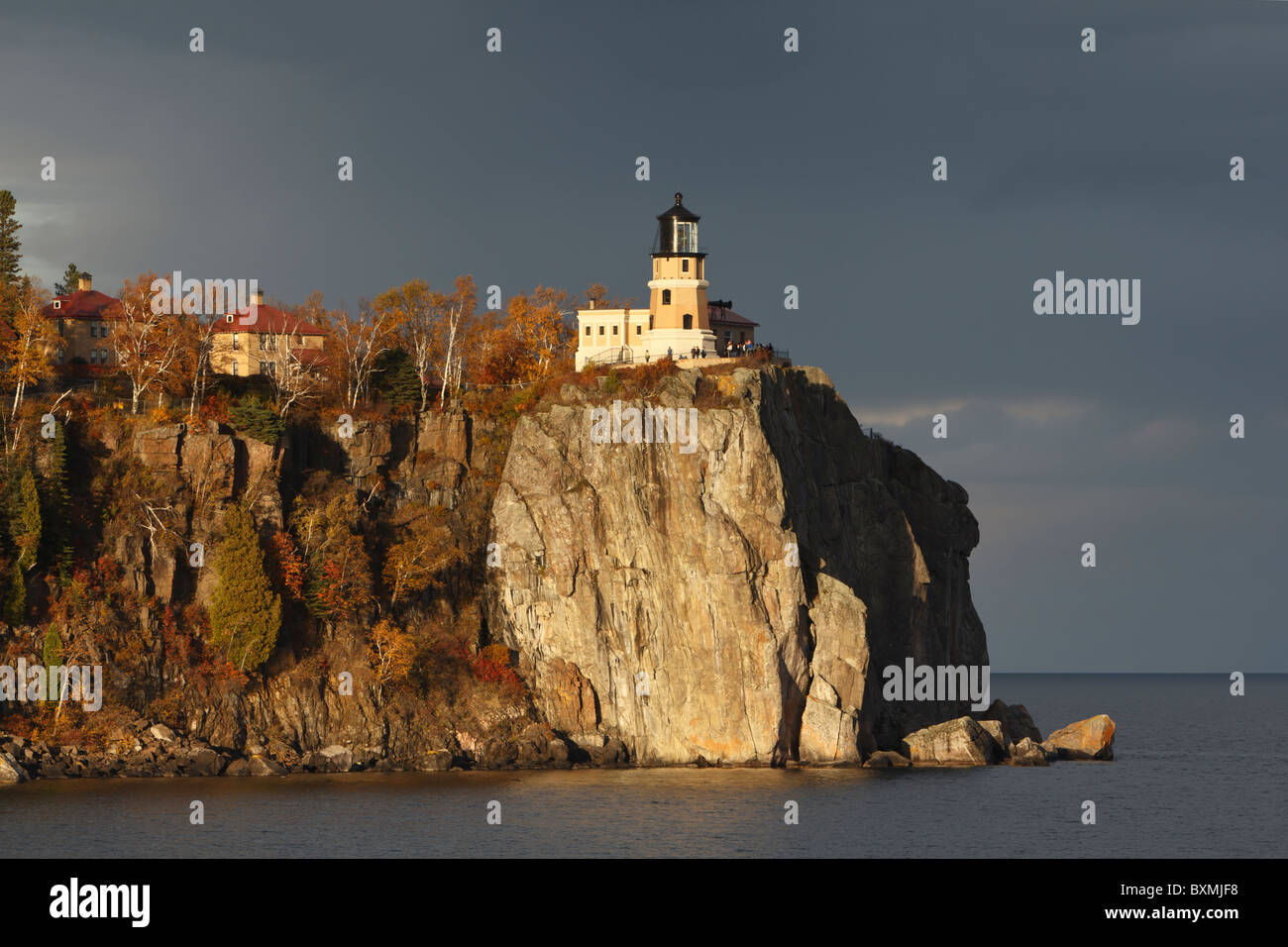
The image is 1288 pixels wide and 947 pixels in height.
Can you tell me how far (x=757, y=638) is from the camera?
282ft

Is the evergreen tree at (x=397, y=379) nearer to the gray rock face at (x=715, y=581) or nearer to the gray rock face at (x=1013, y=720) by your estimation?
the gray rock face at (x=715, y=581)

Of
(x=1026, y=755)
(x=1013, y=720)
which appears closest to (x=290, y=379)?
(x=1026, y=755)

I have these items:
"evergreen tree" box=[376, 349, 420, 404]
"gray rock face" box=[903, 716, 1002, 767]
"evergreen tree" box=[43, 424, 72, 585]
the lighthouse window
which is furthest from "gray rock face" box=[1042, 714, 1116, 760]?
"evergreen tree" box=[43, 424, 72, 585]

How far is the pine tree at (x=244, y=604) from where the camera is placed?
86562mm

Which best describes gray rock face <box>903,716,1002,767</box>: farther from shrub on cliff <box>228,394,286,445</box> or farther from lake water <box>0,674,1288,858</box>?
shrub on cliff <box>228,394,286,445</box>

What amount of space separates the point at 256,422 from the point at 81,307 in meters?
21.1

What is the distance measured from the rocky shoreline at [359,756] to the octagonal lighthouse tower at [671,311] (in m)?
25.0

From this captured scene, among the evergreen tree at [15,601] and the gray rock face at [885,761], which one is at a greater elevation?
the evergreen tree at [15,601]

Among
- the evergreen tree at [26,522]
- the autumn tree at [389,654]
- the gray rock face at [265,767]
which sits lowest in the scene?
the gray rock face at [265,767]

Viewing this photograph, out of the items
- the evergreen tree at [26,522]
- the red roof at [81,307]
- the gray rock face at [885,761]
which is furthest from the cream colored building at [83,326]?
the gray rock face at [885,761]

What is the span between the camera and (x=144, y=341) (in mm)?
95312

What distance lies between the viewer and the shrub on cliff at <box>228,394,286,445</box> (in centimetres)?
9225

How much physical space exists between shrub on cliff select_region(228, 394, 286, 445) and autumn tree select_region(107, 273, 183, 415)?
16.8 feet

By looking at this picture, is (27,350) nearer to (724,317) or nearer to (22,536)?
(22,536)
